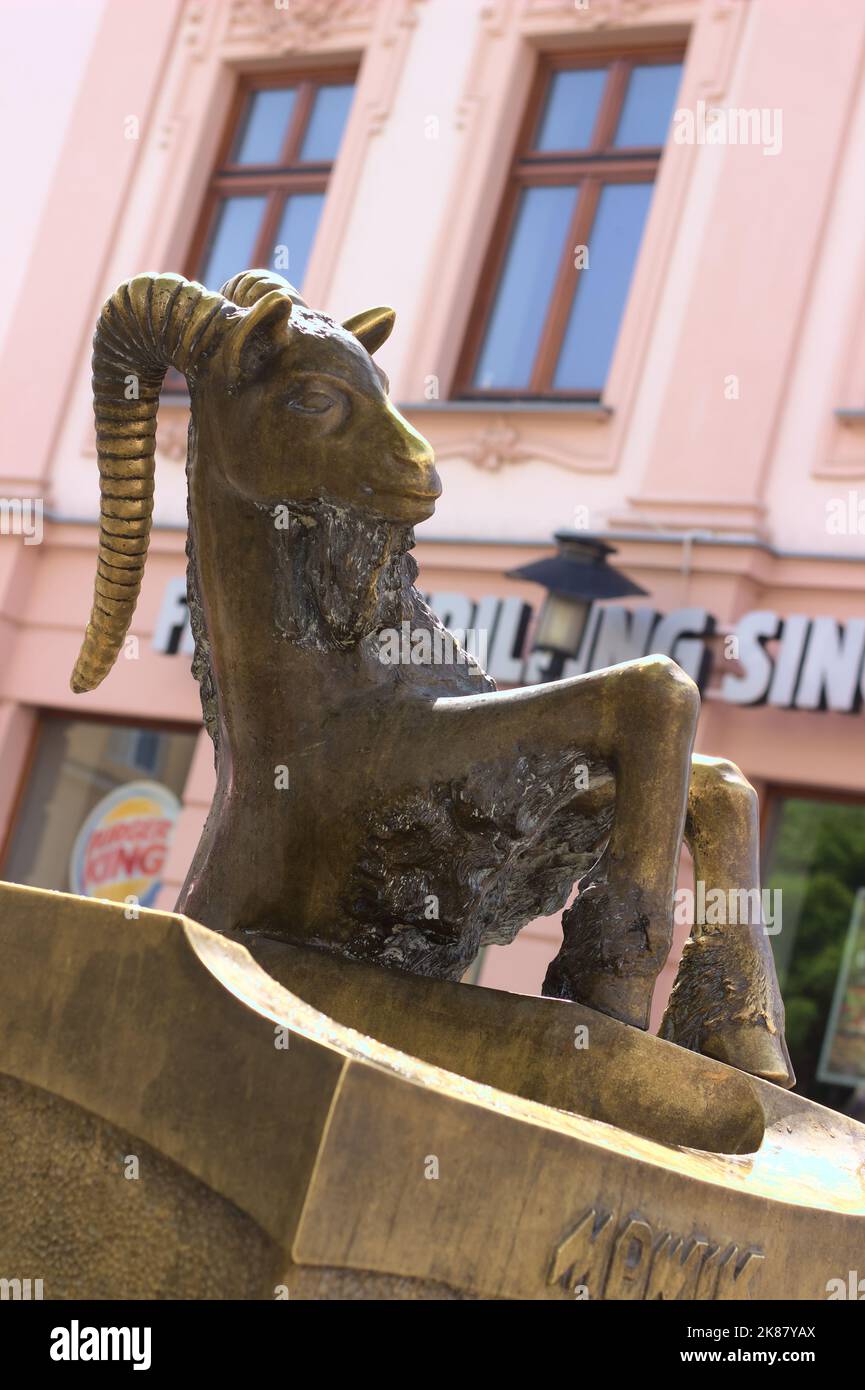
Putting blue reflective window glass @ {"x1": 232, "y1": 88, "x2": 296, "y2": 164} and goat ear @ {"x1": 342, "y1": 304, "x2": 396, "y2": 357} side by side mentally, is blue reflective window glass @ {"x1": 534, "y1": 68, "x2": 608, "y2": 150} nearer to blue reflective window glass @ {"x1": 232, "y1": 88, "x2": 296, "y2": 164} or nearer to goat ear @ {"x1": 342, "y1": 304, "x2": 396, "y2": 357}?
blue reflective window glass @ {"x1": 232, "y1": 88, "x2": 296, "y2": 164}

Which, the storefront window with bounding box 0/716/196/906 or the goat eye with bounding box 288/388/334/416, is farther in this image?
the storefront window with bounding box 0/716/196/906

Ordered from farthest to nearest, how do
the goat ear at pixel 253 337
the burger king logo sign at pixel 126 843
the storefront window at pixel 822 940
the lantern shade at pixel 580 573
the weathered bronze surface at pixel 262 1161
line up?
the burger king logo sign at pixel 126 843
the lantern shade at pixel 580 573
the storefront window at pixel 822 940
the goat ear at pixel 253 337
the weathered bronze surface at pixel 262 1161

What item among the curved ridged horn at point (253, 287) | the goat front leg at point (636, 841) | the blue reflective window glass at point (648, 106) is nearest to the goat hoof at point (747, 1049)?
the goat front leg at point (636, 841)

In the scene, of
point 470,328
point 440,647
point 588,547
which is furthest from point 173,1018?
point 470,328

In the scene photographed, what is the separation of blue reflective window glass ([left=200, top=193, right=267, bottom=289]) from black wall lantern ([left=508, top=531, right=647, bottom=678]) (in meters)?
3.64

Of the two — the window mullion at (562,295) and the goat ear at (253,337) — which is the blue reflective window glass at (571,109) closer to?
the window mullion at (562,295)

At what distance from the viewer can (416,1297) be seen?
1438 mm

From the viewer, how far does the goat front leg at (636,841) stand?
195 cm

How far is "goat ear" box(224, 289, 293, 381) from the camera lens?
208 cm

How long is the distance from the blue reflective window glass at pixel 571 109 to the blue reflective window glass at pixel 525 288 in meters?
0.29

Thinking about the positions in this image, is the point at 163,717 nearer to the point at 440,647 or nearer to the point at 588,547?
the point at 588,547

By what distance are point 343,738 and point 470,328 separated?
854 centimetres
